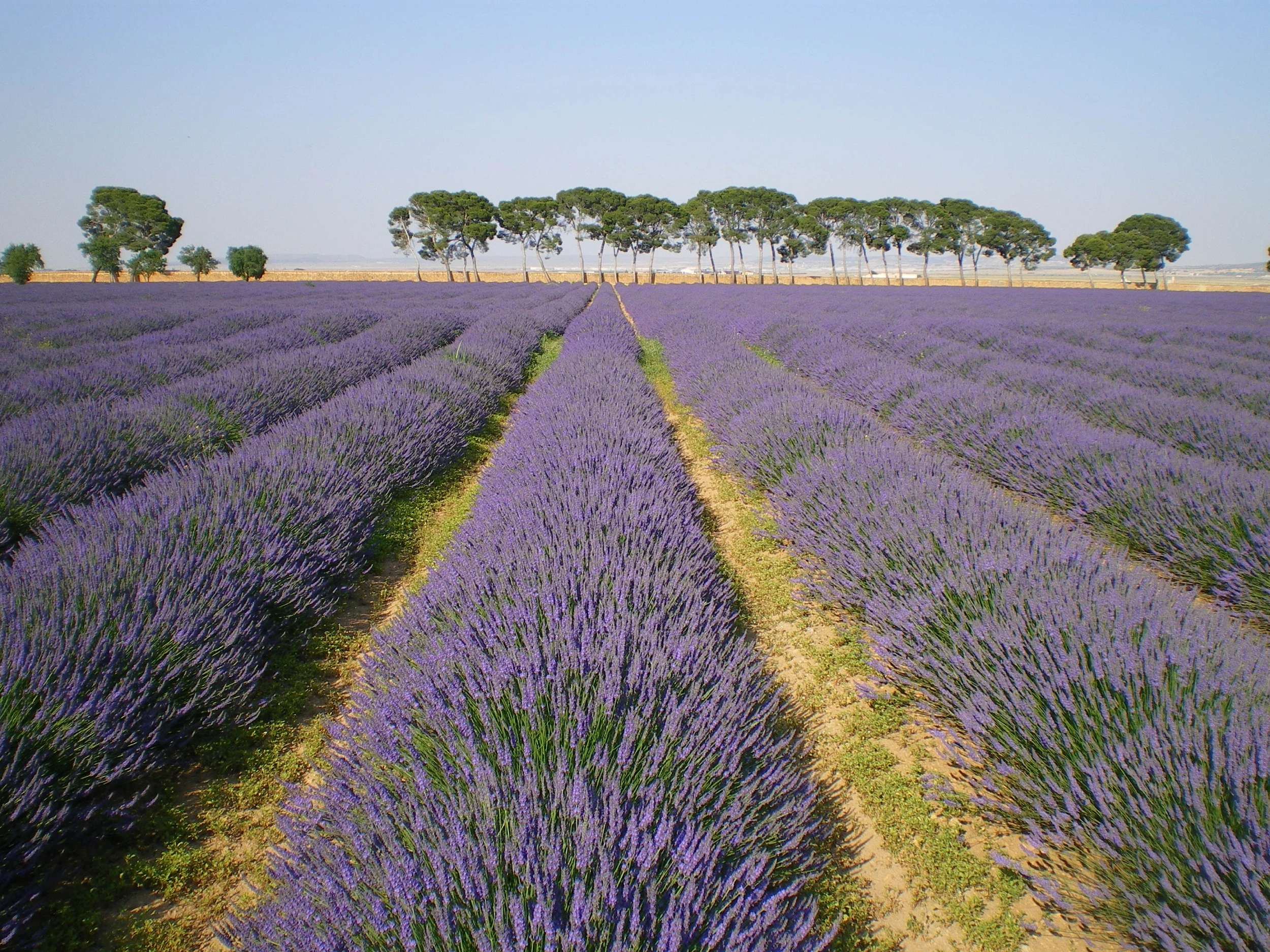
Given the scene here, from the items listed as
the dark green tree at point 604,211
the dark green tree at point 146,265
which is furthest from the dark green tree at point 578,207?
the dark green tree at point 146,265

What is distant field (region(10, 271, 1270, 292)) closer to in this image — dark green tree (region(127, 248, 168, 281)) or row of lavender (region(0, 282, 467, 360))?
dark green tree (region(127, 248, 168, 281))

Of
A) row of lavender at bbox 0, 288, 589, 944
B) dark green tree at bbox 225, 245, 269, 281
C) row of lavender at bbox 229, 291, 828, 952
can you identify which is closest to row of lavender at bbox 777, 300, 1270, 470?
row of lavender at bbox 229, 291, 828, 952

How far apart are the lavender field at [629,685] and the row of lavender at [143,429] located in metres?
0.03

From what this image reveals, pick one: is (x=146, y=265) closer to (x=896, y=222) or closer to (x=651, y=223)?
(x=651, y=223)

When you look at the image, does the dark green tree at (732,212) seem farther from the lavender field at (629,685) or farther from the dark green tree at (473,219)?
the lavender field at (629,685)

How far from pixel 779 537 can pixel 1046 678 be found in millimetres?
1997

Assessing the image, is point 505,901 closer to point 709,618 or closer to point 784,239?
point 709,618

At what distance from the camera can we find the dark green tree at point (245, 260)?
138ft

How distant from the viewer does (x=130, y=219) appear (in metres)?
44.5

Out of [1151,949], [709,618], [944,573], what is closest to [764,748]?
[709,618]

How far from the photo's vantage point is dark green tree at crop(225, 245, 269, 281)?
138 ft

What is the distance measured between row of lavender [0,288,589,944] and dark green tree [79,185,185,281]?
A: 54.4m

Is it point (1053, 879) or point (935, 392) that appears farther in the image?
point (935, 392)

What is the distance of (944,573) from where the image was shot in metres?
2.28
